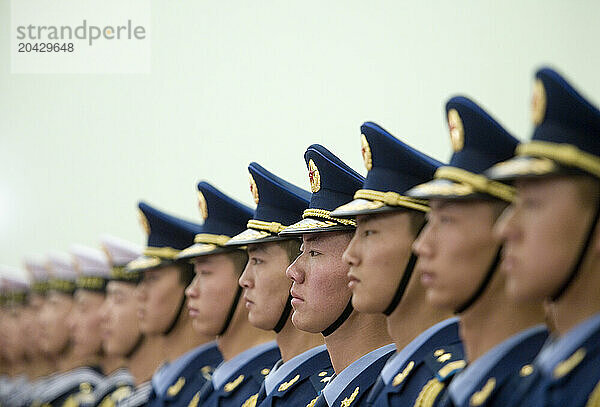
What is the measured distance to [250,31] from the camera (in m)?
6.35

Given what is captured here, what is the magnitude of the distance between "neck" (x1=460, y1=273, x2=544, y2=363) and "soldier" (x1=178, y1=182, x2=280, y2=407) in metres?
1.88

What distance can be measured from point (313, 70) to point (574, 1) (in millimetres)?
1723

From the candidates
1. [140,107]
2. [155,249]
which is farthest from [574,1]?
[140,107]

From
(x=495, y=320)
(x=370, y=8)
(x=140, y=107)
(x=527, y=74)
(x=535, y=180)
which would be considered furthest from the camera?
(x=140, y=107)

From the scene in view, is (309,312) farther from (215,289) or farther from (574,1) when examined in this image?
(574,1)

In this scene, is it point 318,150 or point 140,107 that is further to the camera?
point 140,107

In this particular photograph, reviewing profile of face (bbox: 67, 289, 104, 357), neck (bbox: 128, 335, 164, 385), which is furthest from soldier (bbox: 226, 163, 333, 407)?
profile of face (bbox: 67, 289, 104, 357)

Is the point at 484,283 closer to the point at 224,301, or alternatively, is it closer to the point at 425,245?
the point at 425,245

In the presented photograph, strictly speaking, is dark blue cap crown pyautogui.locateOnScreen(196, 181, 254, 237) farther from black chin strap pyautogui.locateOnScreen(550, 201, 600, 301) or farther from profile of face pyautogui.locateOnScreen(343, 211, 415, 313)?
black chin strap pyautogui.locateOnScreen(550, 201, 600, 301)

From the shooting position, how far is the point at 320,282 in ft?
11.5

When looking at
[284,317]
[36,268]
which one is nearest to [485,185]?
[284,317]

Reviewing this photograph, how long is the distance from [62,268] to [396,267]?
524cm

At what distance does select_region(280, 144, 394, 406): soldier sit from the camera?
345 centimetres

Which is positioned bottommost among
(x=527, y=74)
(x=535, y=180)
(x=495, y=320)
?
(x=495, y=320)
